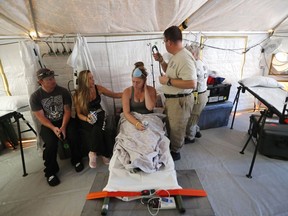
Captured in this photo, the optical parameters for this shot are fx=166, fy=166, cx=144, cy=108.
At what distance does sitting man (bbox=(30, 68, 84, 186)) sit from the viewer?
1838 mm

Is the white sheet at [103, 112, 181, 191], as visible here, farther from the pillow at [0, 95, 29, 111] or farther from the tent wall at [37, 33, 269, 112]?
the pillow at [0, 95, 29, 111]

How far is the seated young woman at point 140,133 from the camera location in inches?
50.3

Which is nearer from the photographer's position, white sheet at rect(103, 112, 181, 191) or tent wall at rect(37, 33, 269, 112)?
white sheet at rect(103, 112, 181, 191)

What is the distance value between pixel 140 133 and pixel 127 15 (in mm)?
1441

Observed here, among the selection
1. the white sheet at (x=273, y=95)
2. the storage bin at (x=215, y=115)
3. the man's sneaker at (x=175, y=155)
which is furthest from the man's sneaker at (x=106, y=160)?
the white sheet at (x=273, y=95)

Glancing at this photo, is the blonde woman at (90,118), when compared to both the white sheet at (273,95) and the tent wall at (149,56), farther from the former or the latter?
the white sheet at (273,95)

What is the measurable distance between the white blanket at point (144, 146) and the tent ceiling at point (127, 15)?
4.09 feet

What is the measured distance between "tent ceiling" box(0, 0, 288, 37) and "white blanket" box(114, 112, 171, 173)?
1248mm

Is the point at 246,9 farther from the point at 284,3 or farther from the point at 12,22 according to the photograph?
the point at 12,22

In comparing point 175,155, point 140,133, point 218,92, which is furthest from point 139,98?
point 218,92

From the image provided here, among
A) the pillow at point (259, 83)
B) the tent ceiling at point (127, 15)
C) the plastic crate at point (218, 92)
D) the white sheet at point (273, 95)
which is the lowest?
Answer: the plastic crate at point (218, 92)

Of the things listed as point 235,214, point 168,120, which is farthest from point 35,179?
point 235,214

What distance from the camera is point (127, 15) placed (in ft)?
6.59

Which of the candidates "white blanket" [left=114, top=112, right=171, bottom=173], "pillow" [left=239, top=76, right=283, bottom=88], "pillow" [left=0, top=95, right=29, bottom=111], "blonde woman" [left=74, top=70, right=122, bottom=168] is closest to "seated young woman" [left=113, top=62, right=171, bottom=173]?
"white blanket" [left=114, top=112, right=171, bottom=173]
